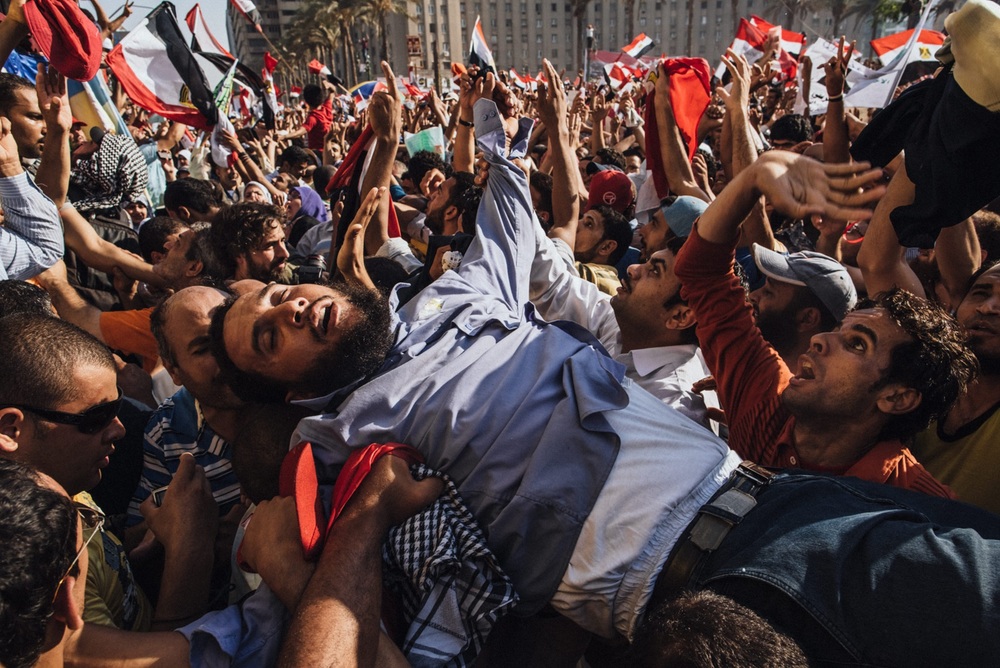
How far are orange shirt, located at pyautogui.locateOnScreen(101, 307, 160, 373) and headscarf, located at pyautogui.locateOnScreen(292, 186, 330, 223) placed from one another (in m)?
3.10

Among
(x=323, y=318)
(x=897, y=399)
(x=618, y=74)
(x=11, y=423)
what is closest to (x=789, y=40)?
(x=618, y=74)

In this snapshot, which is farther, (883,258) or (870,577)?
(883,258)

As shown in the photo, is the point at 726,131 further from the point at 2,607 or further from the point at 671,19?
the point at 671,19

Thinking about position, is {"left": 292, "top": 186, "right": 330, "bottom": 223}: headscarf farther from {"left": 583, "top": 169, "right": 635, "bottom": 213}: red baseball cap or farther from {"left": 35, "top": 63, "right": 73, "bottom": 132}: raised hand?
{"left": 35, "top": 63, "right": 73, "bottom": 132}: raised hand

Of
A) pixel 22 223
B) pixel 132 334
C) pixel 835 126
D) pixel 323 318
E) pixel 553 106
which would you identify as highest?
pixel 553 106

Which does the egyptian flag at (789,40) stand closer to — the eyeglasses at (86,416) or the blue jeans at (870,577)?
the blue jeans at (870,577)

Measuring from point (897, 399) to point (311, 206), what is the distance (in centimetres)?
568

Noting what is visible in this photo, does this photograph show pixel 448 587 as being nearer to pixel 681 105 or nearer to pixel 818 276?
pixel 818 276

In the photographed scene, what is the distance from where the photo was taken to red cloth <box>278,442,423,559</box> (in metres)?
1.61

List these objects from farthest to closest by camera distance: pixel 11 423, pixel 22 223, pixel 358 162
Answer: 1. pixel 358 162
2. pixel 22 223
3. pixel 11 423

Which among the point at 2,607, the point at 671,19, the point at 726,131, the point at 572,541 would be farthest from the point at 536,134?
the point at 671,19

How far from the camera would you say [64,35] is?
354cm

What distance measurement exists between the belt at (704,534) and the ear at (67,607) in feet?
4.12

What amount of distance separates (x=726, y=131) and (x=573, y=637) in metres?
4.34
